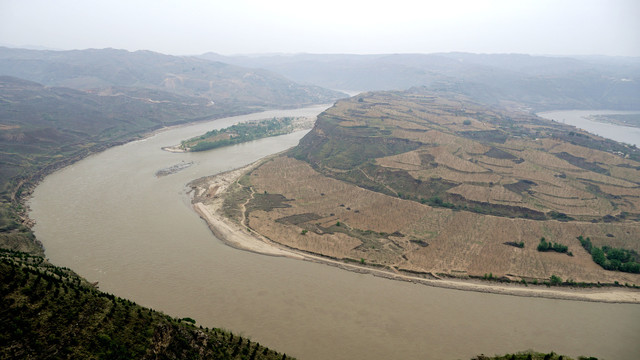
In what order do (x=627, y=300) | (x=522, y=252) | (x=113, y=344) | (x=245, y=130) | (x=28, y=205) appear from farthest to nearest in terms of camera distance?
1. (x=245, y=130)
2. (x=28, y=205)
3. (x=522, y=252)
4. (x=627, y=300)
5. (x=113, y=344)

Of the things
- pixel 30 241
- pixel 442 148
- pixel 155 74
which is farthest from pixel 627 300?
pixel 155 74

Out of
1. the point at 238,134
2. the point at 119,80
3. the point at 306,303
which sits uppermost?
the point at 119,80

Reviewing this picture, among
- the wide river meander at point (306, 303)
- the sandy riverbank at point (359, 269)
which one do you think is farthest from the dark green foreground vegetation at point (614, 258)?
the wide river meander at point (306, 303)

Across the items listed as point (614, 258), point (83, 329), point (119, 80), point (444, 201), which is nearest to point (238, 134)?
point (444, 201)

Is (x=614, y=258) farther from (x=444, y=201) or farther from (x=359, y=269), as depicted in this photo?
(x=359, y=269)

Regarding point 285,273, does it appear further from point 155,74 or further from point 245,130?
point 155,74

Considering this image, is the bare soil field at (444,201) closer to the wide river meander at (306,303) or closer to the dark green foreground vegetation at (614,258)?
the dark green foreground vegetation at (614,258)
